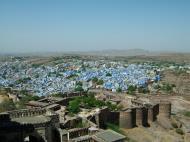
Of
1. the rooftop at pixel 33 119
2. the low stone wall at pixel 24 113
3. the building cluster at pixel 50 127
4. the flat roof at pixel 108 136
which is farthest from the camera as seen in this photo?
the low stone wall at pixel 24 113

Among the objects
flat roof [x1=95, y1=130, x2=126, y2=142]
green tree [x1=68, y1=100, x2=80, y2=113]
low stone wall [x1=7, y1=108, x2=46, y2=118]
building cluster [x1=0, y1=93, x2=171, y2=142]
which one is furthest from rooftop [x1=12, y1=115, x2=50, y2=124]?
green tree [x1=68, y1=100, x2=80, y2=113]

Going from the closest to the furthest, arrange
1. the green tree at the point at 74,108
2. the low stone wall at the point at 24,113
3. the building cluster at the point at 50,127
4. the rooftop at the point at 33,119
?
the building cluster at the point at 50,127
the rooftop at the point at 33,119
the low stone wall at the point at 24,113
the green tree at the point at 74,108

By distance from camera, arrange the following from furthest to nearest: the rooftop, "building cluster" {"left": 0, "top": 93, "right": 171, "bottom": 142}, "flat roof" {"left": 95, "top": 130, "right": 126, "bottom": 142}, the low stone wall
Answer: the low stone wall < "flat roof" {"left": 95, "top": 130, "right": 126, "bottom": 142} < the rooftop < "building cluster" {"left": 0, "top": 93, "right": 171, "bottom": 142}

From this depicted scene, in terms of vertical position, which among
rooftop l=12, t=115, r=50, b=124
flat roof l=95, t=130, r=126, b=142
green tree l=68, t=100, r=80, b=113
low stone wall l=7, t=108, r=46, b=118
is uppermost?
low stone wall l=7, t=108, r=46, b=118

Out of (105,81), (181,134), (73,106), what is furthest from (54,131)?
(105,81)

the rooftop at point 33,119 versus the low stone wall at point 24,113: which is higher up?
the low stone wall at point 24,113

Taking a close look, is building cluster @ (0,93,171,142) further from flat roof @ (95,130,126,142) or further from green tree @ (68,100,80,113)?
green tree @ (68,100,80,113)

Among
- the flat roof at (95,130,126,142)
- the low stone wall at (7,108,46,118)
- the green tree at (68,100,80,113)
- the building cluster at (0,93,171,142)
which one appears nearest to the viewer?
the building cluster at (0,93,171,142)

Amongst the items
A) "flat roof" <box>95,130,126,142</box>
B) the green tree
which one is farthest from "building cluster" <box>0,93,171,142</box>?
the green tree

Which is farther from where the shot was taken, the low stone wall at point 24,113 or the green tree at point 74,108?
the green tree at point 74,108

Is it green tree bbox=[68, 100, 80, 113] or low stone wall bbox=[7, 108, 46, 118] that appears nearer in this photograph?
low stone wall bbox=[7, 108, 46, 118]

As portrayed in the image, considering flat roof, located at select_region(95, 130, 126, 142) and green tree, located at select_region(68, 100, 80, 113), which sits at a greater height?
flat roof, located at select_region(95, 130, 126, 142)

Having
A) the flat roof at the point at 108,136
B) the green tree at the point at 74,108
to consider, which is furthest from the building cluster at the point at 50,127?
the green tree at the point at 74,108

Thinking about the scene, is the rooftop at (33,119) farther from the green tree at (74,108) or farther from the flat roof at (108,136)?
the green tree at (74,108)
